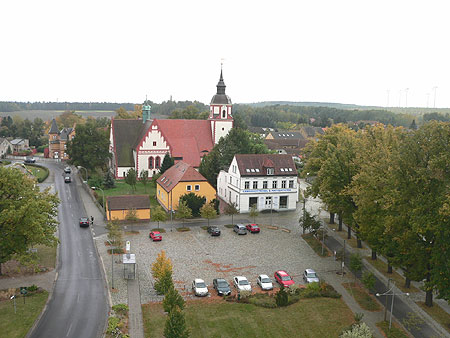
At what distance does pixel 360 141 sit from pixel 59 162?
79.8 metres

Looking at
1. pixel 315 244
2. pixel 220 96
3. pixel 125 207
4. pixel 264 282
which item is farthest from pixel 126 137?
pixel 264 282

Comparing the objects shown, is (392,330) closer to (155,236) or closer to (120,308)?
(120,308)

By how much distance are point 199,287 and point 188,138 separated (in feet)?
159

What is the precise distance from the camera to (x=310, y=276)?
110 ft

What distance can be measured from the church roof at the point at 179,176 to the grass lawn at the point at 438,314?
30.1 m

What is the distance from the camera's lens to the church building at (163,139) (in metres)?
72.9

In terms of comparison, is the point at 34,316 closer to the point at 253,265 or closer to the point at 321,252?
the point at 253,265

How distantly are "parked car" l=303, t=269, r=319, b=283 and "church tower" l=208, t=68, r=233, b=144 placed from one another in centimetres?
4606

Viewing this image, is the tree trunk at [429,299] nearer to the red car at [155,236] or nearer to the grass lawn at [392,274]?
the grass lawn at [392,274]

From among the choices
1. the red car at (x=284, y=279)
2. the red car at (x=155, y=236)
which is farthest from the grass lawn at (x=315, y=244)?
the red car at (x=155, y=236)

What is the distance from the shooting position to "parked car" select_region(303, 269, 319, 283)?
3329 centimetres

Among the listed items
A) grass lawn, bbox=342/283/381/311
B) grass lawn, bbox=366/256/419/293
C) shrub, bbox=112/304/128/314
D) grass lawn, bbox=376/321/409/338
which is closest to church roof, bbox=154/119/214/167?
grass lawn, bbox=366/256/419/293

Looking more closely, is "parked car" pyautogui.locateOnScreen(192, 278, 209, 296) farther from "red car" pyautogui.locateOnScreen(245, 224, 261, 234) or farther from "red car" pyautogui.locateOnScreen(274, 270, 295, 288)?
"red car" pyautogui.locateOnScreen(245, 224, 261, 234)

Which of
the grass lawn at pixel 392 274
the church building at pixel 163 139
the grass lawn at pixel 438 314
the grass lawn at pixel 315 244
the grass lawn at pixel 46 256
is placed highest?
the church building at pixel 163 139
